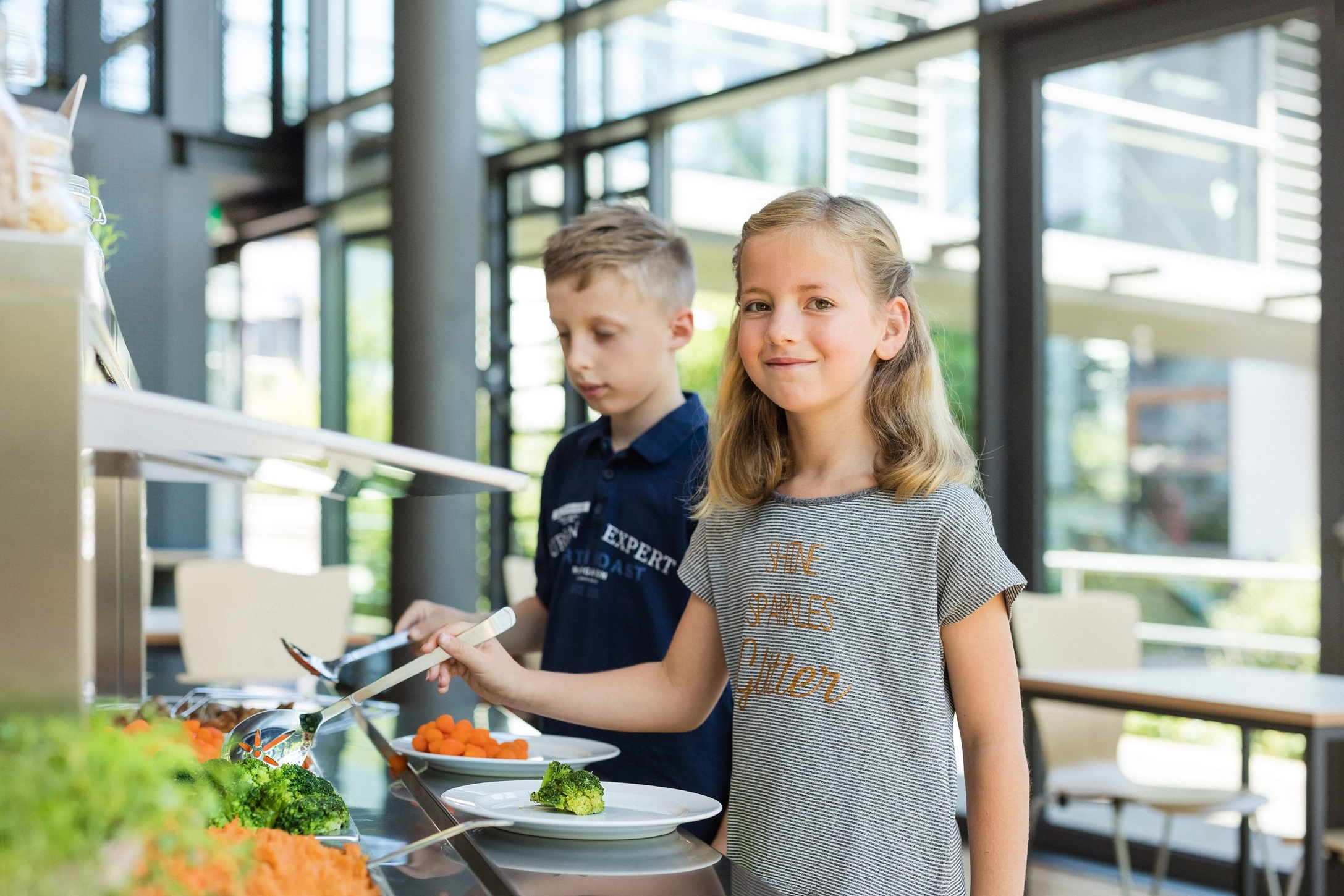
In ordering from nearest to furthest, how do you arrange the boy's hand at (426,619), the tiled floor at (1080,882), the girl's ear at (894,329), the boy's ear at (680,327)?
the girl's ear at (894,329), the boy's hand at (426,619), the boy's ear at (680,327), the tiled floor at (1080,882)

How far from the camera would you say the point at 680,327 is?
6.02ft

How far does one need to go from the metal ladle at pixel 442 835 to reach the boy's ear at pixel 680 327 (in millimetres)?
860

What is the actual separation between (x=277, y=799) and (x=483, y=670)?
30 centimetres

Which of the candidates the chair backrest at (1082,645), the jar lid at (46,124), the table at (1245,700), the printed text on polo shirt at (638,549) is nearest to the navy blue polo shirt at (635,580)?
the printed text on polo shirt at (638,549)

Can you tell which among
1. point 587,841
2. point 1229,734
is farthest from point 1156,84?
point 587,841

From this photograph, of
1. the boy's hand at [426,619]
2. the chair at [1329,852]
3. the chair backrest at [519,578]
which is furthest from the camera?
the chair backrest at [519,578]

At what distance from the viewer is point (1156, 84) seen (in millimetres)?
4258

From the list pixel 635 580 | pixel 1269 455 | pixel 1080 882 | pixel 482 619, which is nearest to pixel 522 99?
pixel 1269 455

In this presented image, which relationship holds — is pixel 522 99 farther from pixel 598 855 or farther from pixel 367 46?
pixel 598 855

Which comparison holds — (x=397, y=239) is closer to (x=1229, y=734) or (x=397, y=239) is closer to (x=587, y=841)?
(x=1229, y=734)

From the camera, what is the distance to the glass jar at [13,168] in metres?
0.66

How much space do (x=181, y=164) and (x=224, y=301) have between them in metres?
1.10

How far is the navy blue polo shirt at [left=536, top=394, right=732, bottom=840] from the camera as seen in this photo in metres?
1.64

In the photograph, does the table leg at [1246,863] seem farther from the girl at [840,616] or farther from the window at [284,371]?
the window at [284,371]
